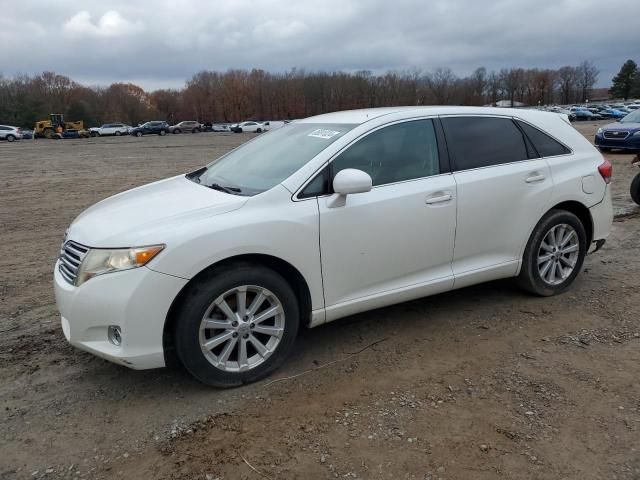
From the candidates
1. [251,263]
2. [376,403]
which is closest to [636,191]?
[376,403]

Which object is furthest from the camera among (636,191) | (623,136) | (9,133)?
(9,133)

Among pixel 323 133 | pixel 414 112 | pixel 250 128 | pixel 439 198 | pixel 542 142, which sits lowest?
pixel 439 198

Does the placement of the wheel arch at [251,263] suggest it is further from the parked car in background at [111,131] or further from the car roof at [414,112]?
the parked car in background at [111,131]

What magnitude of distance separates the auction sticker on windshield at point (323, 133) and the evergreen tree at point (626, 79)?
5872 inches

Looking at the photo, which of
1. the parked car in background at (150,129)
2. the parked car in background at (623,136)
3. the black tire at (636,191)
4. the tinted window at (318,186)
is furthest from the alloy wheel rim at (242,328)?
the parked car in background at (150,129)

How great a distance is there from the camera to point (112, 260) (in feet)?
10.1

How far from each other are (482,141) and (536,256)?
114 cm

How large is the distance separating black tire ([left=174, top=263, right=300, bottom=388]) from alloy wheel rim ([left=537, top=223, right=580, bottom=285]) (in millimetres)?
2467

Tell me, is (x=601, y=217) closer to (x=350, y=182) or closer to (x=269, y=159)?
(x=350, y=182)

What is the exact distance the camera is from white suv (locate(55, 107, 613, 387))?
10.2 ft

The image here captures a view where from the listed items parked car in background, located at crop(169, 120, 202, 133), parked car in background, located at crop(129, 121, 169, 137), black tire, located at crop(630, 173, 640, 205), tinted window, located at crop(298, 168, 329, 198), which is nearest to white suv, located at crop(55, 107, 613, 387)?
tinted window, located at crop(298, 168, 329, 198)

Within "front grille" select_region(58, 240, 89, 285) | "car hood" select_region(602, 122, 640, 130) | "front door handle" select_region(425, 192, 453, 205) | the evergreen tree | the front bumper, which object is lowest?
the front bumper

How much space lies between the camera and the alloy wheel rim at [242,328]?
10.7 feet

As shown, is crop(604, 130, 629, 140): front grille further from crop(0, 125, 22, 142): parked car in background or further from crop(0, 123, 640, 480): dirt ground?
crop(0, 125, 22, 142): parked car in background
